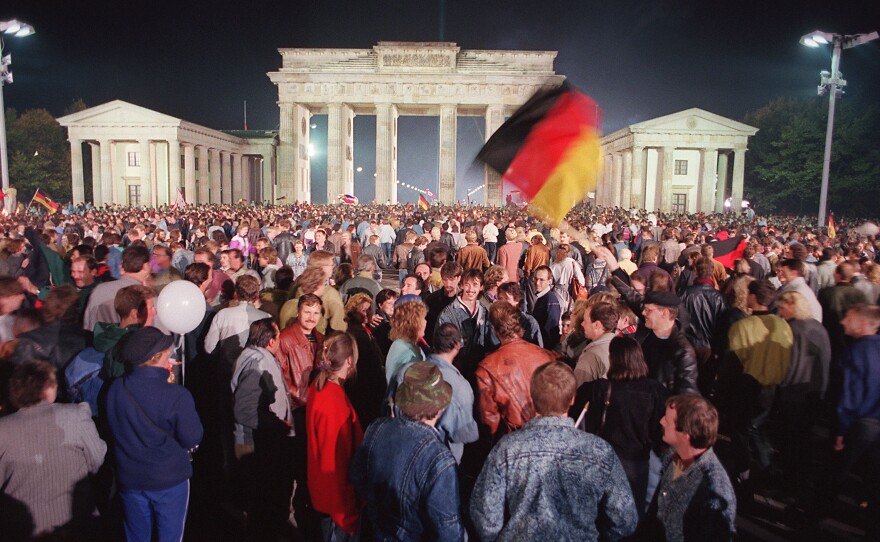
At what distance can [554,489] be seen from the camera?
9.54ft

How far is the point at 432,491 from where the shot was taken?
304 centimetres

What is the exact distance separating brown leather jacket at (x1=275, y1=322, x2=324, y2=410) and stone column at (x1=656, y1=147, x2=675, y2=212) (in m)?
53.2

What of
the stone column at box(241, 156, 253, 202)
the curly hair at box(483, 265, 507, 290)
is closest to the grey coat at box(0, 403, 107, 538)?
the curly hair at box(483, 265, 507, 290)

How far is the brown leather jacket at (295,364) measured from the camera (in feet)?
17.6

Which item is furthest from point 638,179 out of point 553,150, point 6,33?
point 553,150

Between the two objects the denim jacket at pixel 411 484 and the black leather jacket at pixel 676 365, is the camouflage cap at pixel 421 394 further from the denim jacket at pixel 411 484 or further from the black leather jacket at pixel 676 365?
the black leather jacket at pixel 676 365

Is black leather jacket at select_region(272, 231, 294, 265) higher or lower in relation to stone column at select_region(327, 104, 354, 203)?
lower

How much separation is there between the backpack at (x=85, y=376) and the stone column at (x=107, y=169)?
180ft

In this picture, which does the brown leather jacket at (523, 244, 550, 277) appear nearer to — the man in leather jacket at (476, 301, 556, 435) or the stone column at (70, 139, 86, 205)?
the man in leather jacket at (476, 301, 556, 435)

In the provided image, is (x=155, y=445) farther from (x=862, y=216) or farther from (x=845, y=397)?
(x=862, y=216)

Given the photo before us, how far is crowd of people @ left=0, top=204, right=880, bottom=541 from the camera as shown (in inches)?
121

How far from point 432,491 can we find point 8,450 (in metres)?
2.43

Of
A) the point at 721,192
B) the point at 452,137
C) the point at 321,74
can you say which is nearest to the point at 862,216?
the point at 721,192

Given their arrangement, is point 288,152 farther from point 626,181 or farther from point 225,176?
point 626,181
